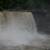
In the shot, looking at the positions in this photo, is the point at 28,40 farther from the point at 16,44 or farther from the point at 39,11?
the point at 39,11

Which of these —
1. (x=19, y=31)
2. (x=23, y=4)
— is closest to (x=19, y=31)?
(x=19, y=31)

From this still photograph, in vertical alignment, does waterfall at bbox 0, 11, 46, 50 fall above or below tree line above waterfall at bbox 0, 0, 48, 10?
below

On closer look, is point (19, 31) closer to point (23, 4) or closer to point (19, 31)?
point (19, 31)

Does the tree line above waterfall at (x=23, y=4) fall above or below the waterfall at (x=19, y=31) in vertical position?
above

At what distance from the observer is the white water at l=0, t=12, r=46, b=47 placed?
1.18 metres

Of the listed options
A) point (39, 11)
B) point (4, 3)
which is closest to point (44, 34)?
point (39, 11)

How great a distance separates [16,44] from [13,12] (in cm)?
35

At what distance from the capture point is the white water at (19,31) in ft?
3.86

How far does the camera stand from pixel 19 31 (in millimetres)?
1227

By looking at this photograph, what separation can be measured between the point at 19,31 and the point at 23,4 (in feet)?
0.96

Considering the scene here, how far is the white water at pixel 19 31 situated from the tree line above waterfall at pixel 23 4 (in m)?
0.07

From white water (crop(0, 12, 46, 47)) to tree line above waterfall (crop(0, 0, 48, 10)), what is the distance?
0.24ft

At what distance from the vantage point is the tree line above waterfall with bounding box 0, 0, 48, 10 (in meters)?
1.17

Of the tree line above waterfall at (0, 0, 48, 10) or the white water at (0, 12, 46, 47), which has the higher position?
the tree line above waterfall at (0, 0, 48, 10)
